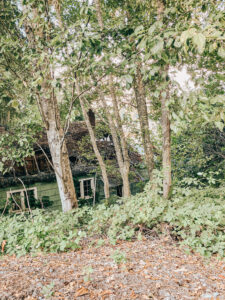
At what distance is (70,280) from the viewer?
301 centimetres

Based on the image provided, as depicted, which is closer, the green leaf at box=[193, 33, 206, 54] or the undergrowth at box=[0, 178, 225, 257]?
the green leaf at box=[193, 33, 206, 54]

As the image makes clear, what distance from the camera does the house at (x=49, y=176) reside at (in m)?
11.0

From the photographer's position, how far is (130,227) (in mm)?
4949

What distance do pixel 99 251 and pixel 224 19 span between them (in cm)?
425

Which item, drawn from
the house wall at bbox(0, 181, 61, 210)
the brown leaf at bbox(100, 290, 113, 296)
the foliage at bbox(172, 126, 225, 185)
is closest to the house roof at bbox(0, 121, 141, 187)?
the house wall at bbox(0, 181, 61, 210)

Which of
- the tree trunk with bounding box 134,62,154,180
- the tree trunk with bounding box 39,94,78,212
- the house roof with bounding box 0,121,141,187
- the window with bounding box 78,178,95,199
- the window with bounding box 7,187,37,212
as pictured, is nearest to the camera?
the tree trunk with bounding box 39,94,78,212

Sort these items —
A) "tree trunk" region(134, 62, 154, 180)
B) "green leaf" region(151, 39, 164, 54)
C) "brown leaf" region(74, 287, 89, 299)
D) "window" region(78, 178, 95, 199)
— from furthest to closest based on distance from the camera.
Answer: "window" region(78, 178, 95, 199) → "tree trunk" region(134, 62, 154, 180) → "brown leaf" region(74, 287, 89, 299) → "green leaf" region(151, 39, 164, 54)

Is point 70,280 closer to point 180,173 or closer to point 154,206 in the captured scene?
point 154,206

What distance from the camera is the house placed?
11016 mm

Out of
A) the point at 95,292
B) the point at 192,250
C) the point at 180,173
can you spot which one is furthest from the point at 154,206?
the point at 180,173

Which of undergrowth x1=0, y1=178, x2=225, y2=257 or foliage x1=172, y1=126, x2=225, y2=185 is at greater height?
foliage x1=172, y1=126, x2=225, y2=185

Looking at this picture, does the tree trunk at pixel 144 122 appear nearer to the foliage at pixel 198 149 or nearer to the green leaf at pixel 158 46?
the foliage at pixel 198 149

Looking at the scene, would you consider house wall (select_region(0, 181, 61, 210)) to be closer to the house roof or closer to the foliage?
the house roof

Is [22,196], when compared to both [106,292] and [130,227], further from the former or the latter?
[106,292]
